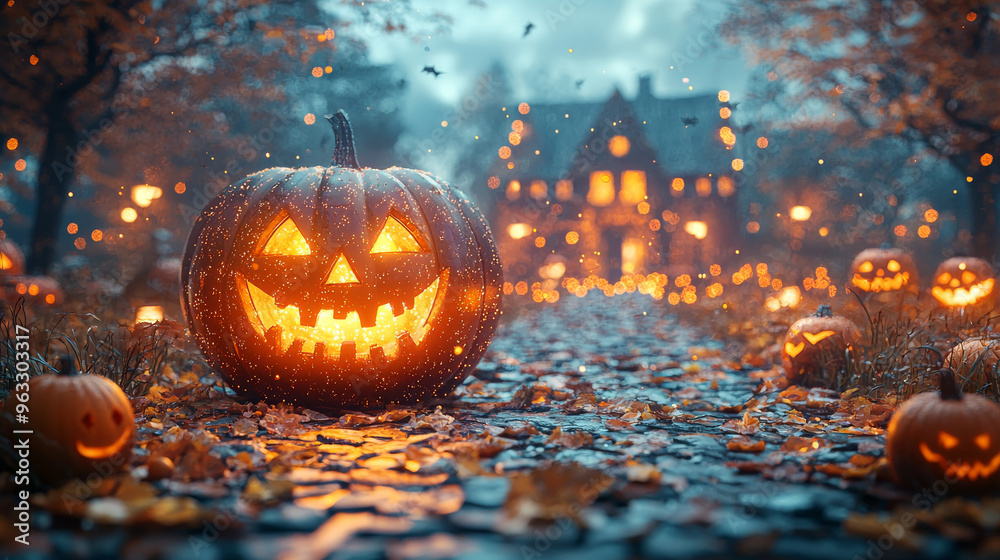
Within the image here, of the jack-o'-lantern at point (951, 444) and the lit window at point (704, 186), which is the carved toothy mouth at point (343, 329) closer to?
the jack-o'-lantern at point (951, 444)

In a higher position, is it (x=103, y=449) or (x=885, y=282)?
(x=885, y=282)

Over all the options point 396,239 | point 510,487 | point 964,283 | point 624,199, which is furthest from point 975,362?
point 624,199

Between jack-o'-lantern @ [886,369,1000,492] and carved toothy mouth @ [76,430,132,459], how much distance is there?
2892 mm

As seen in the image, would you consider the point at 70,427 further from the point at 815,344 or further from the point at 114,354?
the point at 815,344

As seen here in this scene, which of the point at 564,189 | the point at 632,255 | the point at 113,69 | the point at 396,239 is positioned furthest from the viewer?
the point at 564,189

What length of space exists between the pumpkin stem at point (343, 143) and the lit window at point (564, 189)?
19055 mm

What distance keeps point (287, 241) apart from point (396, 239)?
0.60m

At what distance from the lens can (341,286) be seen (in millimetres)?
3354

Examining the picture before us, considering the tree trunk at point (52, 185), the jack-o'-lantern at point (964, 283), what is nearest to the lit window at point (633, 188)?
the jack-o'-lantern at point (964, 283)

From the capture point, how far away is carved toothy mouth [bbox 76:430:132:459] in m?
2.32

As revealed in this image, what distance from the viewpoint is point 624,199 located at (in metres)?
22.2

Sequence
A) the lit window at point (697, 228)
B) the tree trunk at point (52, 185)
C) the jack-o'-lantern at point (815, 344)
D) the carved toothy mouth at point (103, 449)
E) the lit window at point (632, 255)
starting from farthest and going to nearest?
1. the lit window at point (632, 255)
2. the lit window at point (697, 228)
3. the tree trunk at point (52, 185)
4. the jack-o'-lantern at point (815, 344)
5. the carved toothy mouth at point (103, 449)

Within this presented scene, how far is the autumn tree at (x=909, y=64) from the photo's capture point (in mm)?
9258

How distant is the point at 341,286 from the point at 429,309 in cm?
57
